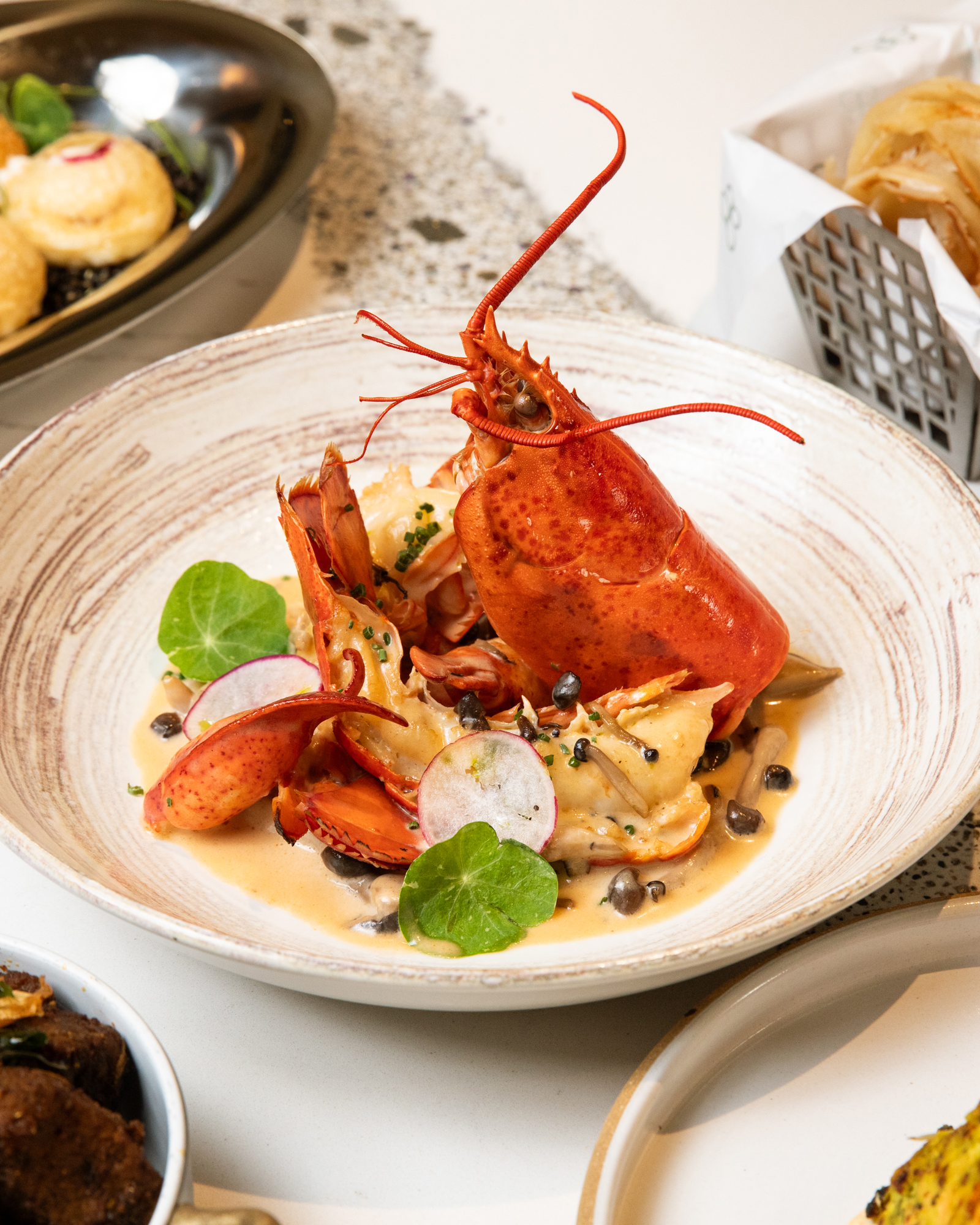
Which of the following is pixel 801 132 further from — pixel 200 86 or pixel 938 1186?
pixel 938 1186

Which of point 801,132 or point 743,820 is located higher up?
point 801,132

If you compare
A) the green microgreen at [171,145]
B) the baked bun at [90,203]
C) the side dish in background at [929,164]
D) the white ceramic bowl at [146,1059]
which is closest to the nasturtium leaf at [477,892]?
the white ceramic bowl at [146,1059]

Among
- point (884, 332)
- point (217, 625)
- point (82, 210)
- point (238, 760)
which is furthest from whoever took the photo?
point (82, 210)

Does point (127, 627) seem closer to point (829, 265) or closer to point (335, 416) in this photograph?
point (335, 416)

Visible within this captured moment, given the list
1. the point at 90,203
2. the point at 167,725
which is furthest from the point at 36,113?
the point at 167,725

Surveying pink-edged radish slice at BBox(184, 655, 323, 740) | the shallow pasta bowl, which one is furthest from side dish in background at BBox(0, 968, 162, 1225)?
pink-edged radish slice at BBox(184, 655, 323, 740)

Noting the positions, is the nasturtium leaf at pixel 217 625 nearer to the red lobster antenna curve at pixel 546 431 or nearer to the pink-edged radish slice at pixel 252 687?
the pink-edged radish slice at pixel 252 687

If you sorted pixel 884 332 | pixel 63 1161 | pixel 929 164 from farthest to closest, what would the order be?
pixel 884 332, pixel 929 164, pixel 63 1161
